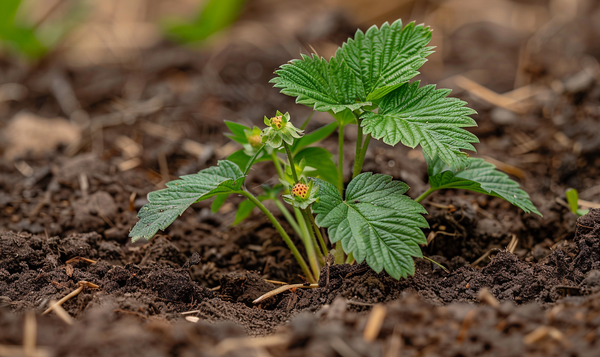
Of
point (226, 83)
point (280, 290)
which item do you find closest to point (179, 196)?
point (280, 290)

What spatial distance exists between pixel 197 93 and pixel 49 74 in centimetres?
137

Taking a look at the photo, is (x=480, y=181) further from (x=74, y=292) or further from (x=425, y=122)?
(x=74, y=292)

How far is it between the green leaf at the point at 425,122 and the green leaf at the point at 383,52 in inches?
3.1

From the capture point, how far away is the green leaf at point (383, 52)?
1578mm

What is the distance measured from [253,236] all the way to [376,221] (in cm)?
84

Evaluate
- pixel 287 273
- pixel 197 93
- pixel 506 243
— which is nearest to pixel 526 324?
pixel 506 243

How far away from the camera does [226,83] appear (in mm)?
3623

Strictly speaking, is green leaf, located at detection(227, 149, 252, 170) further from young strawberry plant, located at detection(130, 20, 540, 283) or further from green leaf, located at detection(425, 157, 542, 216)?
green leaf, located at detection(425, 157, 542, 216)

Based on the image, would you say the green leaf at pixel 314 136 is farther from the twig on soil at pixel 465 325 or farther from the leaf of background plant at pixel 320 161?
the twig on soil at pixel 465 325

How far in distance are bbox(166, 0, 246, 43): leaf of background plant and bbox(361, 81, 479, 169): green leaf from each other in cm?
310

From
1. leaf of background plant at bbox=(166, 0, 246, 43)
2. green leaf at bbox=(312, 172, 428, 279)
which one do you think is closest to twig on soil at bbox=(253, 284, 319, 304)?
green leaf at bbox=(312, 172, 428, 279)

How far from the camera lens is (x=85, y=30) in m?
4.48

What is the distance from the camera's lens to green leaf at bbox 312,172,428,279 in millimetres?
1361

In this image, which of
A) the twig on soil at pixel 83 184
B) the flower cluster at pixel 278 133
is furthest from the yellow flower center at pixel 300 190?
the twig on soil at pixel 83 184
